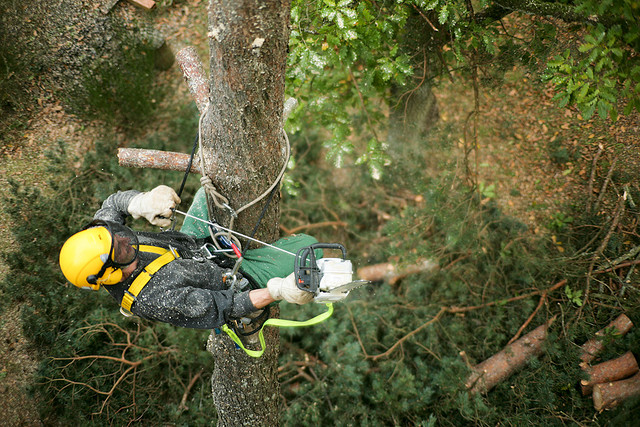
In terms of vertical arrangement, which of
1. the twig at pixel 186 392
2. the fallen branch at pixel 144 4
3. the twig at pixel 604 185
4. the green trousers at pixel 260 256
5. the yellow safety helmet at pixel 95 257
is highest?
the fallen branch at pixel 144 4

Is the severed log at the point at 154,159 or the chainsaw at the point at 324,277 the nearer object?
the chainsaw at the point at 324,277

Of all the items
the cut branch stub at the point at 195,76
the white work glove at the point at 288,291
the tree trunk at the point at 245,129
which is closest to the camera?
the tree trunk at the point at 245,129

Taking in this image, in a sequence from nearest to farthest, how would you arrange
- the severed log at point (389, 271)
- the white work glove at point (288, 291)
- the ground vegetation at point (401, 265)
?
the white work glove at point (288, 291), the ground vegetation at point (401, 265), the severed log at point (389, 271)

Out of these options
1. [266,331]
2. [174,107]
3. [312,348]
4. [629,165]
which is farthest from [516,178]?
[174,107]

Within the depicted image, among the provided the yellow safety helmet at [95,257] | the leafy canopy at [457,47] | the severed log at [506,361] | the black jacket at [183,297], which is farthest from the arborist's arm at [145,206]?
the severed log at [506,361]

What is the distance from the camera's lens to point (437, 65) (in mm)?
3838

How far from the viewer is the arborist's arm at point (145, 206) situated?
83.2 inches

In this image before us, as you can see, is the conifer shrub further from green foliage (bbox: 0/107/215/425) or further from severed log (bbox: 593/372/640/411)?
green foliage (bbox: 0/107/215/425)

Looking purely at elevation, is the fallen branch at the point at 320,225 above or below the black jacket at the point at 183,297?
below

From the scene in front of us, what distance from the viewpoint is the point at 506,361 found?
3578 millimetres

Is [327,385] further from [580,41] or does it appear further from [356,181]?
[580,41]

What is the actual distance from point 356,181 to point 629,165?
2.90 metres

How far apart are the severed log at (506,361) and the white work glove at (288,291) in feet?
7.81

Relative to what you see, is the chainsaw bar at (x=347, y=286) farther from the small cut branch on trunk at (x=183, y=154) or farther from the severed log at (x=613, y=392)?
the severed log at (x=613, y=392)
